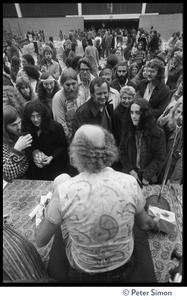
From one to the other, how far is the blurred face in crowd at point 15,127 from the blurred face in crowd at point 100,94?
0.75 metres

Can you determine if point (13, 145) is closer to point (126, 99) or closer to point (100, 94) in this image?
point (100, 94)

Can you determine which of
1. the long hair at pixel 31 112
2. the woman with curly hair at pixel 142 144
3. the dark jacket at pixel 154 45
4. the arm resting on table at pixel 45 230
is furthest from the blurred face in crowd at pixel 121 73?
the dark jacket at pixel 154 45

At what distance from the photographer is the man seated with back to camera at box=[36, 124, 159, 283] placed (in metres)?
0.84

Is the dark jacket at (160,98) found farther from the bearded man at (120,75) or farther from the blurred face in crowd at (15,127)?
the blurred face in crowd at (15,127)

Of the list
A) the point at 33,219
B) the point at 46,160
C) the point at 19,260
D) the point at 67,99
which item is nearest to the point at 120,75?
the point at 67,99

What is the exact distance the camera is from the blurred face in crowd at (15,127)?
1715 millimetres

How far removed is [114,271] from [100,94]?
4.89 feet

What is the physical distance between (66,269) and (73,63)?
3.39 metres

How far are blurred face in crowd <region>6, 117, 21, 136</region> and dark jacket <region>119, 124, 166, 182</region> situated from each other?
934mm

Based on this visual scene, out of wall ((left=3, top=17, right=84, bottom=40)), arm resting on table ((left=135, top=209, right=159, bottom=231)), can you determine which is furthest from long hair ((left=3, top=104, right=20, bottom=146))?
wall ((left=3, top=17, right=84, bottom=40))

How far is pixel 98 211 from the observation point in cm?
83
